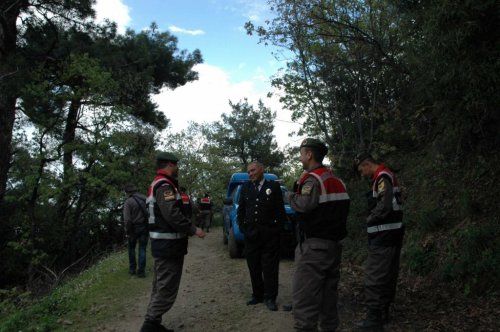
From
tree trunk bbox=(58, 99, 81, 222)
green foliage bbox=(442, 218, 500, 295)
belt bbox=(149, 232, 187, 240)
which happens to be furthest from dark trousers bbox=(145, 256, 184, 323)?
tree trunk bbox=(58, 99, 81, 222)

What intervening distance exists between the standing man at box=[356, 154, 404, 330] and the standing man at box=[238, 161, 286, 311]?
53.2 inches

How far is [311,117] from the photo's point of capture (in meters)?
16.0

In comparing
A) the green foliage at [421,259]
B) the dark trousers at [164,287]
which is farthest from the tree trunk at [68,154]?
the green foliage at [421,259]

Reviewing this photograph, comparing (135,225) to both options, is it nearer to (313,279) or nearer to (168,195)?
(168,195)

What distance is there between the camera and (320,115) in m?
14.9

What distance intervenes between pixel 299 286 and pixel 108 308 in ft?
12.2

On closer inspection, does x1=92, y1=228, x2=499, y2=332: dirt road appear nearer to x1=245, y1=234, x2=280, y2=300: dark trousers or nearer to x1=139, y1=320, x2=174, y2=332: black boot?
x1=245, y1=234, x2=280, y2=300: dark trousers

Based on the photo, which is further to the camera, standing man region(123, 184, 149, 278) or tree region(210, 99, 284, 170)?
tree region(210, 99, 284, 170)

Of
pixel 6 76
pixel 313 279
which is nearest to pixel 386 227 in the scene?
pixel 313 279

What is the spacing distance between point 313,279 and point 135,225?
550 cm

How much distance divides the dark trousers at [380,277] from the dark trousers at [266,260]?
1366mm

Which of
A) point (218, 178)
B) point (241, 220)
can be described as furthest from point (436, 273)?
point (218, 178)

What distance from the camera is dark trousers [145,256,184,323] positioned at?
4938 mm

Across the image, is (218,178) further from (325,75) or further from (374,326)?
(374,326)
